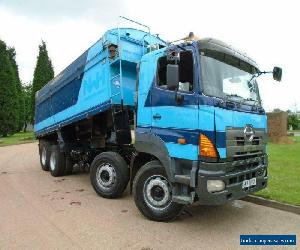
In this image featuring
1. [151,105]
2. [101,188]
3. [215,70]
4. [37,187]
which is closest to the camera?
[215,70]

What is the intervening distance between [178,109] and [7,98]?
127ft

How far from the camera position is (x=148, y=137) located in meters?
6.49

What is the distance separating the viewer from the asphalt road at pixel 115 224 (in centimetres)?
530

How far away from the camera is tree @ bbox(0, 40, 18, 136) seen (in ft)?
133

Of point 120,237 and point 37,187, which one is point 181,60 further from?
point 37,187

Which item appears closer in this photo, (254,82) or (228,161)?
(228,161)

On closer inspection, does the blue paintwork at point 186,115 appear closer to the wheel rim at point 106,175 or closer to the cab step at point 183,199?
the cab step at point 183,199

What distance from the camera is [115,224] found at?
615cm

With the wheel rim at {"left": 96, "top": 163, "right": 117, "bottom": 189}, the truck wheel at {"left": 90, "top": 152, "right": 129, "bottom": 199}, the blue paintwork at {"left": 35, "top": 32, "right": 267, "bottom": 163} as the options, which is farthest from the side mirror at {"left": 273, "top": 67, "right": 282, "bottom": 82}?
the wheel rim at {"left": 96, "top": 163, "right": 117, "bottom": 189}

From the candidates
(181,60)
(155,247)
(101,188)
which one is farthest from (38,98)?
(155,247)

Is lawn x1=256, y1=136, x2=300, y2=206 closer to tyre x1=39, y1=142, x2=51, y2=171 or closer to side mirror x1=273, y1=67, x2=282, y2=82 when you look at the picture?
side mirror x1=273, y1=67, x2=282, y2=82

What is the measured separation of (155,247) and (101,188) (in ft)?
10.1

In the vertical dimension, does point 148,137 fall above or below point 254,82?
below

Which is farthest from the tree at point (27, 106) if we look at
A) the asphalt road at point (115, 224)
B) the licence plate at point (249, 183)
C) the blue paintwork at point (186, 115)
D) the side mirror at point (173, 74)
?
the licence plate at point (249, 183)
